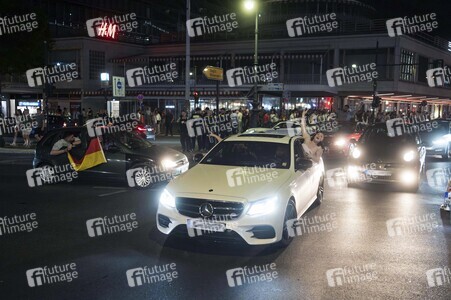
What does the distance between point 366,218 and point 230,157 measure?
9.36 ft

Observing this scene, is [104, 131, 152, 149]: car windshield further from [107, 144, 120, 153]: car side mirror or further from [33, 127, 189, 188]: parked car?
[107, 144, 120, 153]: car side mirror

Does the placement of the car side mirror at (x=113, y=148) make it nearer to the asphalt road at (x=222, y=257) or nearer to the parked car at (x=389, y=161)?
the asphalt road at (x=222, y=257)

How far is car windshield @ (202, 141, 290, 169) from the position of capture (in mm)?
7535

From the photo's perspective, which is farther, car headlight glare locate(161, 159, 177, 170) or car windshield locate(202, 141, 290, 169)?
car headlight glare locate(161, 159, 177, 170)

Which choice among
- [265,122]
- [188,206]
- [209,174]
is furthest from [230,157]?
[265,122]

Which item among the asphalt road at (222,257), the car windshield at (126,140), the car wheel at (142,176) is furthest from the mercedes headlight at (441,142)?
the car wheel at (142,176)

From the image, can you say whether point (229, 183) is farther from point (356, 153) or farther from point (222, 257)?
point (356, 153)

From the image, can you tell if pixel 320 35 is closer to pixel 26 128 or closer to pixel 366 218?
pixel 26 128

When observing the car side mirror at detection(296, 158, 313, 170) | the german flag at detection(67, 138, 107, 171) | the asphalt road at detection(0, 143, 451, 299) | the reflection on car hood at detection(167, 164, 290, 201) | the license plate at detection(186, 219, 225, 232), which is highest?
the car side mirror at detection(296, 158, 313, 170)

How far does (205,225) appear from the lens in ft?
20.0

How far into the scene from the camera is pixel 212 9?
63656 mm

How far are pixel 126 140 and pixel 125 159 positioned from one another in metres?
0.65

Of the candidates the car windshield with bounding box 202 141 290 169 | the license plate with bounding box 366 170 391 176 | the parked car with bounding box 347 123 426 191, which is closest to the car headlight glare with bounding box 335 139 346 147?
the parked car with bounding box 347 123 426 191

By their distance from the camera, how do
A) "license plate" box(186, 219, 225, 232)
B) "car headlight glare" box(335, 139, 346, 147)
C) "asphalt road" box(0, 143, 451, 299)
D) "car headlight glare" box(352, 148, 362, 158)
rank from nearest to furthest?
"asphalt road" box(0, 143, 451, 299) → "license plate" box(186, 219, 225, 232) → "car headlight glare" box(352, 148, 362, 158) → "car headlight glare" box(335, 139, 346, 147)
